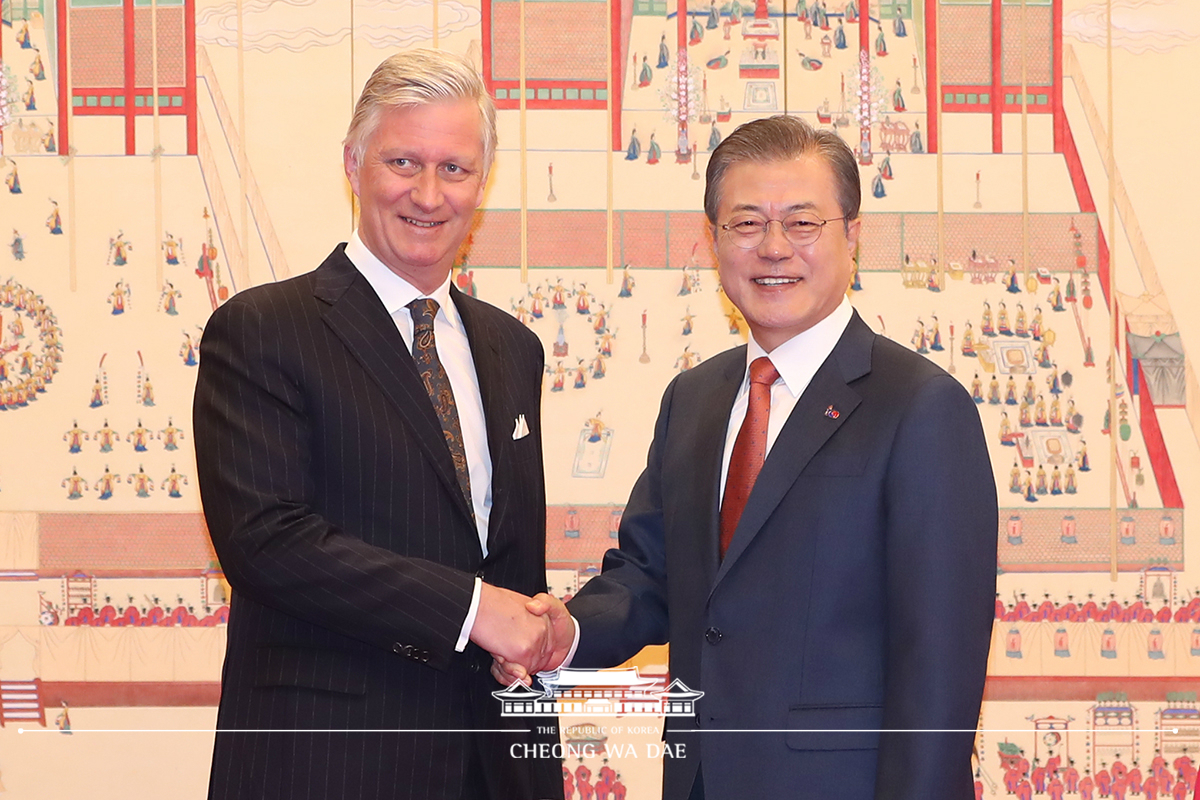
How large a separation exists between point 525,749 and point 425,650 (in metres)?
0.37

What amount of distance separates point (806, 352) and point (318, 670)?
1.08 meters

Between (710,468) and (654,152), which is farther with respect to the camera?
(654,152)

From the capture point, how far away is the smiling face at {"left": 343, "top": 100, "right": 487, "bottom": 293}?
7.32 ft

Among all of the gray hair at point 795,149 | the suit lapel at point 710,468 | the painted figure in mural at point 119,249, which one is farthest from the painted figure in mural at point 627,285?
the painted figure in mural at point 119,249

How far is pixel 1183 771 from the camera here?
333 centimetres

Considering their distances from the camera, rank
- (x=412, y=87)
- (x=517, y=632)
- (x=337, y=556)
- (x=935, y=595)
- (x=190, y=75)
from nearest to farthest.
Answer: (x=935, y=595) → (x=337, y=556) → (x=517, y=632) → (x=412, y=87) → (x=190, y=75)

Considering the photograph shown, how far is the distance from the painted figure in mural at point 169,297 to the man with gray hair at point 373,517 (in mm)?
1270

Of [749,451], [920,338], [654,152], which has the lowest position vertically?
[749,451]

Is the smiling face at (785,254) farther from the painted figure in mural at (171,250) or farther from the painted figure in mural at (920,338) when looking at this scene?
the painted figure in mural at (171,250)

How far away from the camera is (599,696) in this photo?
→ 2.57 meters

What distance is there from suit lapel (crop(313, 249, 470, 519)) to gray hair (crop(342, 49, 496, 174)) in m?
0.29

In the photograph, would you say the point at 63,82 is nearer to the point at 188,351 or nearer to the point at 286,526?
the point at 188,351

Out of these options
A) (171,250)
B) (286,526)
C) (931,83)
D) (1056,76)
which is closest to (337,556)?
(286,526)

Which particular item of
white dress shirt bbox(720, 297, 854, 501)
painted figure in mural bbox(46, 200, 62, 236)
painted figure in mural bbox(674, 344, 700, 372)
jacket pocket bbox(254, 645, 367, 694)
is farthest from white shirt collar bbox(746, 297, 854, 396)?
painted figure in mural bbox(46, 200, 62, 236)
